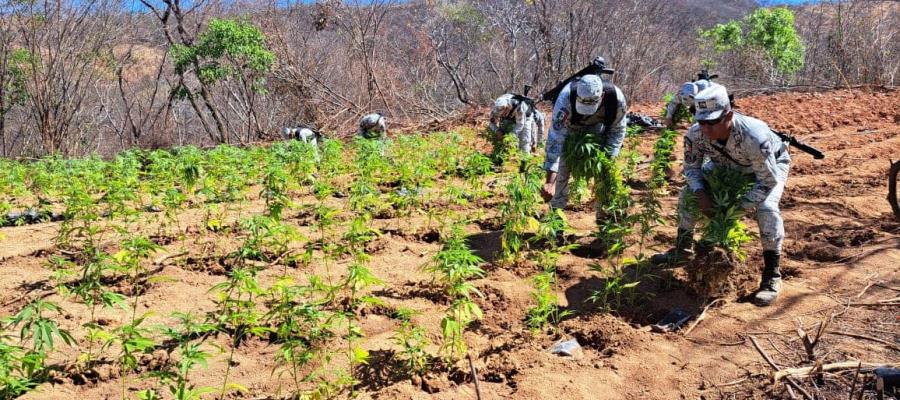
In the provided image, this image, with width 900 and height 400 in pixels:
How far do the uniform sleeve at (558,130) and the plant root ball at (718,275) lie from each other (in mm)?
1465

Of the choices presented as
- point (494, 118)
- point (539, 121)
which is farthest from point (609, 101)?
point (539, 121)

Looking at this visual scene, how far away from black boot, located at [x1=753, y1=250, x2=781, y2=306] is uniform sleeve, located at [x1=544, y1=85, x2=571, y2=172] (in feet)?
5.67

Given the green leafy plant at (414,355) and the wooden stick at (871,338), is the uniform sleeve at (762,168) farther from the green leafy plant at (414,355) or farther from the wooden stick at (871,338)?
the green leafy plant at (414,355)

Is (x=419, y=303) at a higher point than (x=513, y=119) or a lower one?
lower

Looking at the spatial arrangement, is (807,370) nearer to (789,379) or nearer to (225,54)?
(789,379)

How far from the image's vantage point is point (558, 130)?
5055 mm

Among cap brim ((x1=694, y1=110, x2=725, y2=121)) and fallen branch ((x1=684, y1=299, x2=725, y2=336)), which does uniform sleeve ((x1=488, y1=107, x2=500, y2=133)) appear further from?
fallen branch ((x1=684, y1=299, x2=725, y2=336))

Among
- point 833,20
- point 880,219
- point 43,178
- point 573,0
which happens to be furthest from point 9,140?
point 833,20

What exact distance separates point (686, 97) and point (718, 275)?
181 cm

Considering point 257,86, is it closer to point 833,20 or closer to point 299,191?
point 299,191

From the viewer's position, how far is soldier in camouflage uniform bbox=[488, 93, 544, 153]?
295 inches

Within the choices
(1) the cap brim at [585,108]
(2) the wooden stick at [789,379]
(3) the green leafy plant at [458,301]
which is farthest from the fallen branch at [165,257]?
(2) the wooden stick at [789,379]

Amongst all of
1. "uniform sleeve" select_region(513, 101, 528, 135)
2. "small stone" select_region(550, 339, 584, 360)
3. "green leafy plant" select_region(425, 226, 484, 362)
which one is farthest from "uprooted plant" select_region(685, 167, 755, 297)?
"uniform sleeve" select_region(513, 101, 528, 135)

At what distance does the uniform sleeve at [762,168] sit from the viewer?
12.3ft
